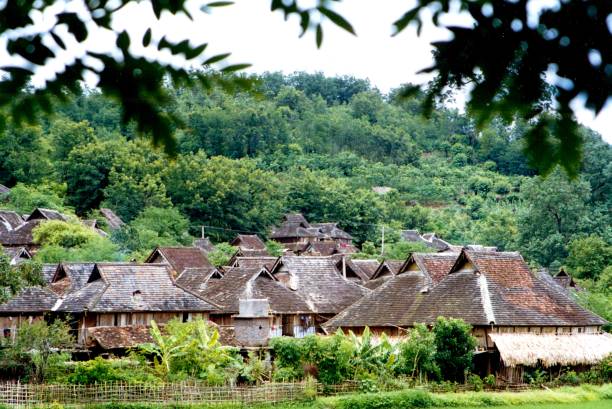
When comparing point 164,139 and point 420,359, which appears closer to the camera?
point 164,139

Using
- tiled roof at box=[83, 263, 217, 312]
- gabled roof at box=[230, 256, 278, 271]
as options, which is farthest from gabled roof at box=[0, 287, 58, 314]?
gabled roof at box=[230, 256, 278, 271]

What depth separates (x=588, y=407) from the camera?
28922 millimetres

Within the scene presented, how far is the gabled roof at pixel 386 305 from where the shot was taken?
3378 centimetres

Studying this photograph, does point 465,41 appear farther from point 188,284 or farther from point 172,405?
point 188,284

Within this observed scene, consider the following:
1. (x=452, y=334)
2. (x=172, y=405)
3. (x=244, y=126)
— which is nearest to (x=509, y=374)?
(x=452, y=334)

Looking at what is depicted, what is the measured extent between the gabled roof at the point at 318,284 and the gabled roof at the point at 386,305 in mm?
3288

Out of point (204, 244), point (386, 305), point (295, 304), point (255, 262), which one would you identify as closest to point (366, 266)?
point (255, 262)

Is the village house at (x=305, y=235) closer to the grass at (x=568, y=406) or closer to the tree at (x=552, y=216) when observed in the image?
the tree at (x=552, y=216)

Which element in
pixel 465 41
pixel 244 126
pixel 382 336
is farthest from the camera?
pixel 244 126

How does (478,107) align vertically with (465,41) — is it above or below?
below

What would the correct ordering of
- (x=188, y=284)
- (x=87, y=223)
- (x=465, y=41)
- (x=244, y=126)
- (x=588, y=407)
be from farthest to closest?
1. (x=244, y=126)
2. (x=87, y=223)
3. (x=188, y=284)
4. (x=588, y=407)
5. (x=465, y=41)

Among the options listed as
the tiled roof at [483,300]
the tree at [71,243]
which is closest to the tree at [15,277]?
the tiled roof at [483,300]

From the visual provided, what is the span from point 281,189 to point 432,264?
153 feet

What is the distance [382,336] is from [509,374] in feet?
14.0
